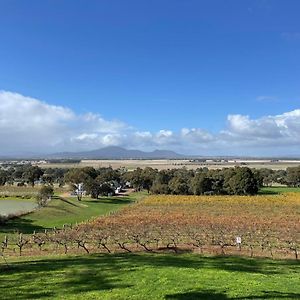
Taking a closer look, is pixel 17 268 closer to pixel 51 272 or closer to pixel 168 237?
pixel 51 272

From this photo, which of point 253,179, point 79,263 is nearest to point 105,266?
point 79,263

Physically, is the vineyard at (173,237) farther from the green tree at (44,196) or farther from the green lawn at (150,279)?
the green tree at (44,196)

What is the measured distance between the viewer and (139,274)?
17.9 metres

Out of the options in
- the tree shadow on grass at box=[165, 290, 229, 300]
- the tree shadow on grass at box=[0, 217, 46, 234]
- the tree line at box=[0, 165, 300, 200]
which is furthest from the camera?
the tree line at box=[0, 165, 300, 200]

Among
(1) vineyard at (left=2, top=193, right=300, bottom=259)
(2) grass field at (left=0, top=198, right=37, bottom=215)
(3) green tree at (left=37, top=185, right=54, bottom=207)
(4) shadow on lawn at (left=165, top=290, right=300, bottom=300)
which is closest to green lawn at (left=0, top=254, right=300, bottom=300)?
(4) shadow on lawn at (left=165, top=290, right=300, bottom=300)

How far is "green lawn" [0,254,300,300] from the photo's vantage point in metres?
14.5

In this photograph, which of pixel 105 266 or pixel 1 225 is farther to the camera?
pixel 1 225

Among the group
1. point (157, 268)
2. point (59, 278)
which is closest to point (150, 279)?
point (157, 268)

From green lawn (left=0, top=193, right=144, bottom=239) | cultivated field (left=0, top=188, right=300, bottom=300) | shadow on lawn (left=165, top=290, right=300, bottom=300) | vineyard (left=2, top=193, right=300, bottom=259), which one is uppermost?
shadow on lawn (left=165, top=290, right=300, bottom=300)

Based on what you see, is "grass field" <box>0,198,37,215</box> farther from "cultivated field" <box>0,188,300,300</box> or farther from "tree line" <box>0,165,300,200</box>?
"cultivated field" <box>0,188,300,300</box>

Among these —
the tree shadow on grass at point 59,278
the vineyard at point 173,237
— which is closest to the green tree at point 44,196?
the vineyard at point 173,237

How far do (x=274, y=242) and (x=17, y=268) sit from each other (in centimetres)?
2155

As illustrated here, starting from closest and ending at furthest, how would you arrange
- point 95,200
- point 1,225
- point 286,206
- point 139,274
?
point 139,274 → point 1,225 → point 286,206 → point 95,200

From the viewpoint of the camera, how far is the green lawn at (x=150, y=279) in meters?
14.5
